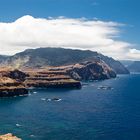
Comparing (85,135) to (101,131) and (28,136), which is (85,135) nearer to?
(101,131)

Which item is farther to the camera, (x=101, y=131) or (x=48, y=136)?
(x=101, y=131)

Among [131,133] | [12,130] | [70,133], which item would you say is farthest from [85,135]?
[12,130]

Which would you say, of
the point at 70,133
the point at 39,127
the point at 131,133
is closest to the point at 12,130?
the point at 39,127

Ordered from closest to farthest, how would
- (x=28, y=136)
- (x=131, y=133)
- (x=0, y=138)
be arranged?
(x=0, y=138) → (x=28, y=136) → (x=131, y=133)

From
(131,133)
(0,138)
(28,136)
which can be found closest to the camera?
(0,138)

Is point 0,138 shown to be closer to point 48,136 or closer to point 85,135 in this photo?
point 48,136

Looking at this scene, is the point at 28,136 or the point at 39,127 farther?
the point at 39,127

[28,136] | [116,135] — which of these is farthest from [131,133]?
[28,136]
